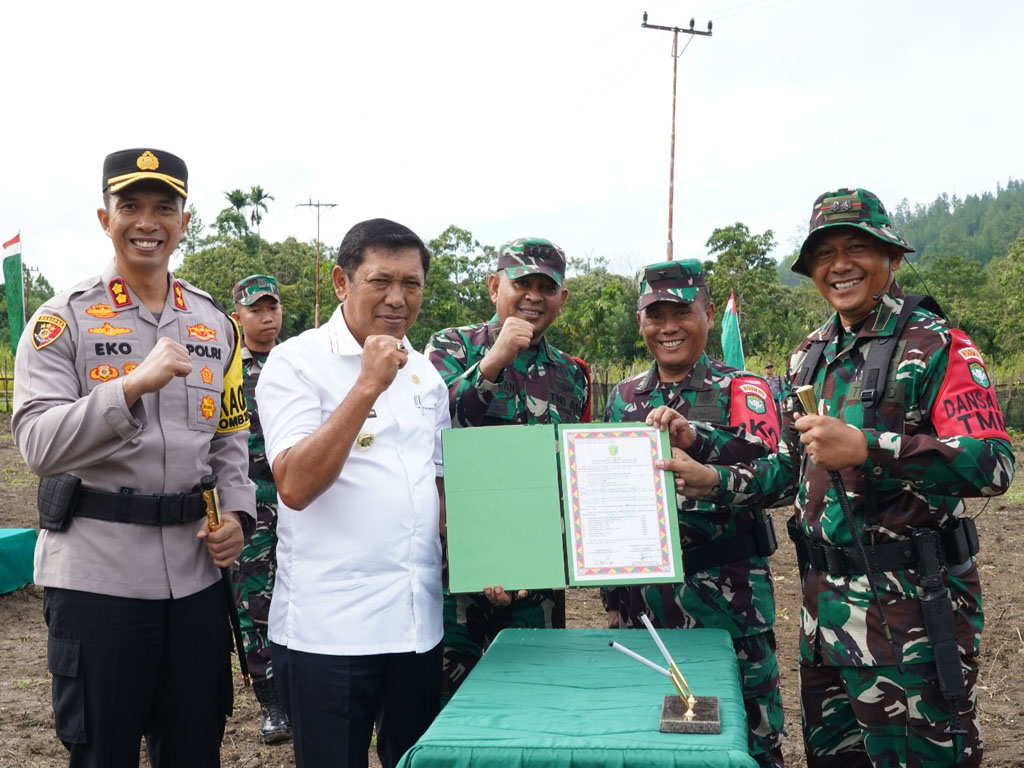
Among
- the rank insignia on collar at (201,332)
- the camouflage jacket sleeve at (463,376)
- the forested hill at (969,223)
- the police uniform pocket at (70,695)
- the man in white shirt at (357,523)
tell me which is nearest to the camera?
the man in white shirt at (357,523)

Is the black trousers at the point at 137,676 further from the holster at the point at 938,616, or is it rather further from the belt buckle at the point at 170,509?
the holster at the point at 938,616

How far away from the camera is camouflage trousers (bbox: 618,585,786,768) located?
3.16 meters

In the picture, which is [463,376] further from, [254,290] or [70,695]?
[254,290]

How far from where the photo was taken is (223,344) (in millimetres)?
3158

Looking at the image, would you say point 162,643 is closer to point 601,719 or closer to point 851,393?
point 601,719

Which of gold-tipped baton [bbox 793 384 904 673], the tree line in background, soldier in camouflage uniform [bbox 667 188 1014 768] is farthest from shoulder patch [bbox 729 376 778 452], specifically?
the tree line in background

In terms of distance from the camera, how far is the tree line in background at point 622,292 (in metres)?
29.4

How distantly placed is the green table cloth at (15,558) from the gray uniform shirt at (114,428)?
5263 mm

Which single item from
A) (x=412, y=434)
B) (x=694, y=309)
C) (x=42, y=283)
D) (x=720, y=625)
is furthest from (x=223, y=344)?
(x=42, y=283)

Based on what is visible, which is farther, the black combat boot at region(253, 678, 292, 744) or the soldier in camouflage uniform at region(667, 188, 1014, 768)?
the black combat boot at region(253, 678, 292, 744)

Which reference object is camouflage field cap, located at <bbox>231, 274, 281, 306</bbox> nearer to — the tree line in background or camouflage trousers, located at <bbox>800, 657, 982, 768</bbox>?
camouflage trousers, located at <bbox>800, 657, 982, 768</bbox>

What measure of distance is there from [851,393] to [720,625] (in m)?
0.96

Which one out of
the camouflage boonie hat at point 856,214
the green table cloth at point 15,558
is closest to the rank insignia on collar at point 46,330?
the camouflage boonie hat at point 856,214

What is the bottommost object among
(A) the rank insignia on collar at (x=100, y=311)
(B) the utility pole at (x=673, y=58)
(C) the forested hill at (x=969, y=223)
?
(A) the rank insignia on collar at (x=100, y=311)
